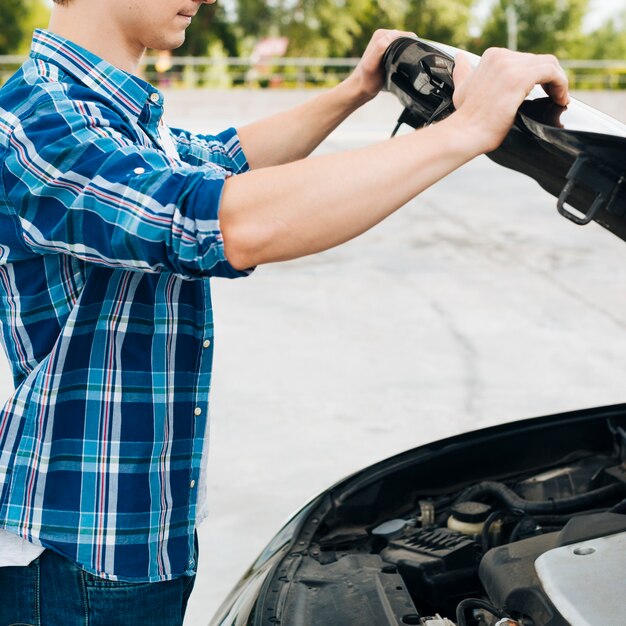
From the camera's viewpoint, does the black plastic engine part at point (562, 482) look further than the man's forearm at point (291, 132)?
Yes

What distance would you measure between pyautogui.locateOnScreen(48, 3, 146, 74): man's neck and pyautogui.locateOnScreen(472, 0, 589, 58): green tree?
39576 mm

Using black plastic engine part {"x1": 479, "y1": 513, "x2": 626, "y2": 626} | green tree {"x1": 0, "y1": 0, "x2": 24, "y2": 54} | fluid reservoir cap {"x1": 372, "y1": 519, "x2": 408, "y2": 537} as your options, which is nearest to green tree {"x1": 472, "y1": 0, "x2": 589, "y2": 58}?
green tree {"x1": 0, "y1": 0, "x2": 24, "y2": 54}

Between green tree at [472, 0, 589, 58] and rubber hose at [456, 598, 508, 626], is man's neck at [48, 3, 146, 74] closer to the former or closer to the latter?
rubber hose at [456, 598, 508, 626]

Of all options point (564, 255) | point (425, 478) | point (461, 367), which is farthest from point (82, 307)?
point (564, 255)

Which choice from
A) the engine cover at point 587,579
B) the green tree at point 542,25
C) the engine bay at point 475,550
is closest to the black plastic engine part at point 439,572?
the engine bay at point 475,550

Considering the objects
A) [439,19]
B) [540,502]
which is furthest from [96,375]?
[439,19]

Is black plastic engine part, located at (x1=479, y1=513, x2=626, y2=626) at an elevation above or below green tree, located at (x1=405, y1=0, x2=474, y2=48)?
above

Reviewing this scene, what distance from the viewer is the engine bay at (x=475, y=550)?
1.66 metres

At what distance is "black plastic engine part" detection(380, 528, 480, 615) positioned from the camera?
1.98 meters

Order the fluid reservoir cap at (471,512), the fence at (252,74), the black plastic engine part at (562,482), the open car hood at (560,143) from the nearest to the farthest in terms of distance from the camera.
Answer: the open car hood at (560,143) < the fluid reservoir cap at (471,512) < the black plastic engine part at (562,482) < the fence at (252,74)

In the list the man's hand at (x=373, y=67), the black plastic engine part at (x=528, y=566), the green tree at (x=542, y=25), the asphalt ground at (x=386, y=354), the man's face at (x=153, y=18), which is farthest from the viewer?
the green tree at (x=542, y=25)

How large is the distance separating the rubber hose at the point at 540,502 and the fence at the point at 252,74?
2165 cm

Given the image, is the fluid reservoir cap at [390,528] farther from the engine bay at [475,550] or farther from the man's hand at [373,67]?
the man's hand at [373,67]

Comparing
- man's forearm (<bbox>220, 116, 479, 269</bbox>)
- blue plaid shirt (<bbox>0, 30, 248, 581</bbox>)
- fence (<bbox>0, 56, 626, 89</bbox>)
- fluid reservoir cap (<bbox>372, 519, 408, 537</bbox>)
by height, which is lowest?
fence (<bbox>0, 56, 626, 89</bbox>)
